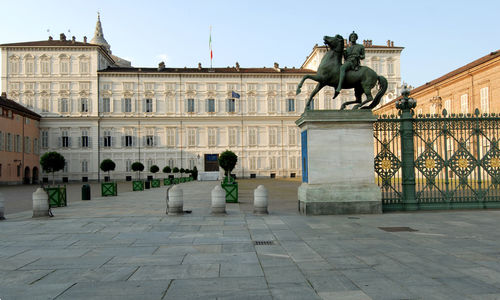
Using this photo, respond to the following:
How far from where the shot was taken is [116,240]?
733cm

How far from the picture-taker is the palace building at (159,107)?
181 ft

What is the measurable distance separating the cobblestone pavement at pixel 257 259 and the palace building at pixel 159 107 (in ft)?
153

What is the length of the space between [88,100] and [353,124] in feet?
176

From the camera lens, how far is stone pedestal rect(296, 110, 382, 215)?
10148mm

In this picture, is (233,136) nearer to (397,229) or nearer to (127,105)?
(127,105)

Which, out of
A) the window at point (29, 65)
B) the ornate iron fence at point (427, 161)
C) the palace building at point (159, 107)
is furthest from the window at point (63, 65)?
the ornate iron fence at point (427, 161)

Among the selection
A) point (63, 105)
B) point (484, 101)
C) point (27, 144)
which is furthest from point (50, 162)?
point (63, 105)

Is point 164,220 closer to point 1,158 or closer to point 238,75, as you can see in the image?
point 1,158

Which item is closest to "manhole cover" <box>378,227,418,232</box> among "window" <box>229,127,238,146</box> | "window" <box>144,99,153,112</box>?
"window" <box>229,127,238,146</box>

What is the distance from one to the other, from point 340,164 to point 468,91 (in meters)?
28.6

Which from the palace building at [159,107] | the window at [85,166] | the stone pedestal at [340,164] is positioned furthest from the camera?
the window at [85,166]

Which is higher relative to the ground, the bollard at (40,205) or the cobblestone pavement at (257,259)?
the bollard at (40,205)

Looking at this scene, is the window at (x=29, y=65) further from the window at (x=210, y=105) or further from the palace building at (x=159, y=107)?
the window at (x=210, y=105)

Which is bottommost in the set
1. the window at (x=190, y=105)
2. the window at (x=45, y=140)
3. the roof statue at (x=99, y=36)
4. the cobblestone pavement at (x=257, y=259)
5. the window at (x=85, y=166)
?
the cobblestone pavement at (x=257, y=259)
